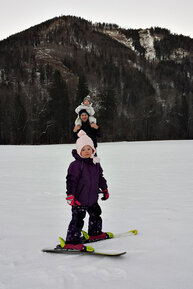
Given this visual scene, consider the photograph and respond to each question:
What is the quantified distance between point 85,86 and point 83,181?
47432mm

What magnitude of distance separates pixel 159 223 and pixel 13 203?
272 centimetres

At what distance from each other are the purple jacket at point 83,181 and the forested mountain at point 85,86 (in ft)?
142

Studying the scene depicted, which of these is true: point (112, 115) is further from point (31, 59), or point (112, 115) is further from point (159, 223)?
point (31, 59)

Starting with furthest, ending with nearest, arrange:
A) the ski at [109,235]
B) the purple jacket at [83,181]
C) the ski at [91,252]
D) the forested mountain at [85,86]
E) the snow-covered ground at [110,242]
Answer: the forested mountain at [85,86] → the ski at [109,235] → the purple jacket at [83,181] → the ski at [91,252] → the snow-covered ground at [110,242]

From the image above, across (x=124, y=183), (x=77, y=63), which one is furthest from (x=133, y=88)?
(x=124, y=183)

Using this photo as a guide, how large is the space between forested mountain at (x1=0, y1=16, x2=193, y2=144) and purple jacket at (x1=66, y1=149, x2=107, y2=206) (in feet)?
142

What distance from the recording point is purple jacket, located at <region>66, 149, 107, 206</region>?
2.87 metres

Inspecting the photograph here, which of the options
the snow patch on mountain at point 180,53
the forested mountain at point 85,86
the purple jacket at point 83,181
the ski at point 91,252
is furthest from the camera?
the snow patch on mountain at point 180,53

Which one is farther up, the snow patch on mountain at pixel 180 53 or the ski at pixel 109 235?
the snow patch on mountain at pixel 180 53

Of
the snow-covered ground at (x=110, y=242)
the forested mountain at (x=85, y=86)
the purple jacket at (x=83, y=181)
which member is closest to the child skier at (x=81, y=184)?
the purple jacket at (x=83, y=181)

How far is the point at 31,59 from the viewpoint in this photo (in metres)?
107

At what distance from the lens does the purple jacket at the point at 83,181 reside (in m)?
2.87

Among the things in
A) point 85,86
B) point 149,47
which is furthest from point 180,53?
point 85,86

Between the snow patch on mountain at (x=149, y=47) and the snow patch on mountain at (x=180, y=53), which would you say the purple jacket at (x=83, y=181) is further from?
the snow patch on mountain at (x=180, y=53)
